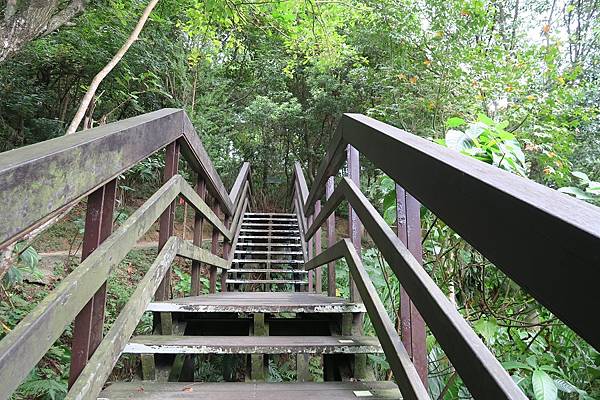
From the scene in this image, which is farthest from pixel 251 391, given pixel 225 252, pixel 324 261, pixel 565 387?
pixel 225 252

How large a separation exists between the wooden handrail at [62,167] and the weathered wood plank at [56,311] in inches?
6.1

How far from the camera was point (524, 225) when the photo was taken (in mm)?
490

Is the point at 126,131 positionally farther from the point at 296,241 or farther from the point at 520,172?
the point at 296,241

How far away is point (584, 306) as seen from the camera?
39 centimetres

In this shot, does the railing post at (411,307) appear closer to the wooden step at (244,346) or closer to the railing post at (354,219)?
the wooden step at (244,346)

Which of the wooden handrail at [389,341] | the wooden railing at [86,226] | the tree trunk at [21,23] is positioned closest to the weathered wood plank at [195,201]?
the wooden railing at [86,226]

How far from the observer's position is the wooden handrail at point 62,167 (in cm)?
60

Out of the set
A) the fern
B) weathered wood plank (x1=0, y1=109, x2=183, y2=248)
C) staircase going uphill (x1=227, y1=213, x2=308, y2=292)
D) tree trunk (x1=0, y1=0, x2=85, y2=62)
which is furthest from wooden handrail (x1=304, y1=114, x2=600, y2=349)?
staircase going uphill (x1=227, y1=213, x2=308, y2=292)

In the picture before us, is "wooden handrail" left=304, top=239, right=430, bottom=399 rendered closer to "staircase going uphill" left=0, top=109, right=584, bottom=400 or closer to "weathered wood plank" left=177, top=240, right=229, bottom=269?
"staircase going uphill" left=0, top=109, right=584, bottom=400

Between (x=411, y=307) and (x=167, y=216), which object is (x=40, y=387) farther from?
(x=411, y=307)

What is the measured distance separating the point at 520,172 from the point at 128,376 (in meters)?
2.53

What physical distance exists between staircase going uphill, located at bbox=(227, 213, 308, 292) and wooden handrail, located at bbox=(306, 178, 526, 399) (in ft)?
12.0

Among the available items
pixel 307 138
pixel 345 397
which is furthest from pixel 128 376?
pixel 307 138

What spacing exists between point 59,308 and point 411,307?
855 mm
